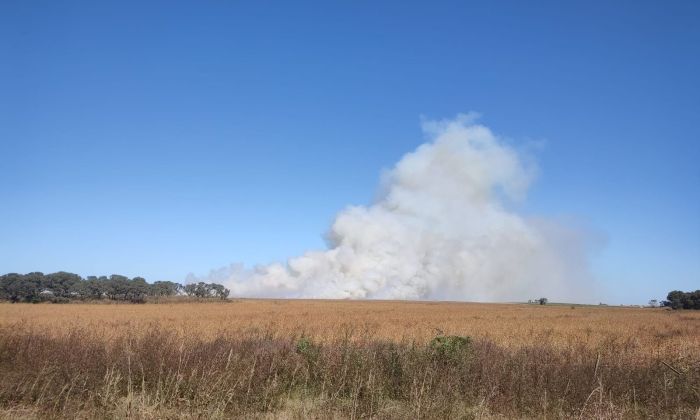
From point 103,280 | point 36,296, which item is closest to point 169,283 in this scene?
point 103,280

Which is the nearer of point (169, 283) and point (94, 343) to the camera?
point (94, 343)

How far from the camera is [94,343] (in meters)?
11.4

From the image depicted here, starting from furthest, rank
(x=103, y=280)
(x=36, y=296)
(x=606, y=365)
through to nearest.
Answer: (x=103, y=280)
(x=36, y=296)
(x=606, y=365)

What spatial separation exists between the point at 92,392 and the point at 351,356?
16.1 feet

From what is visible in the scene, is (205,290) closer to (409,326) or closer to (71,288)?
(71,288)

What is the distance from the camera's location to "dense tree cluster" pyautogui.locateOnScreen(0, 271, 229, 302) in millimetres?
111938

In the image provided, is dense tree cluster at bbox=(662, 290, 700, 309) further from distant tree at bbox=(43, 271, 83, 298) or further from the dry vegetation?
distant tree at bbox=(43, 271, 83, 298)

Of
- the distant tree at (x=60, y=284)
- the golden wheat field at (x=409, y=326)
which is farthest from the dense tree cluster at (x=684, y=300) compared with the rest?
the distant tree at (x=60, y=284)

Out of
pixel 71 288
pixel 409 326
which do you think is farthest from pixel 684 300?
pixel 71 288

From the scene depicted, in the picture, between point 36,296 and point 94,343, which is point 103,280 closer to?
point 36,296

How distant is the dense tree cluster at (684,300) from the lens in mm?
126000

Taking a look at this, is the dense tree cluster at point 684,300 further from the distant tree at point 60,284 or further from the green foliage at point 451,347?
the distant tree at point 60,284

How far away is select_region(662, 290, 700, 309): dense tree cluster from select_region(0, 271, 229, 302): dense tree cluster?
144472 mm

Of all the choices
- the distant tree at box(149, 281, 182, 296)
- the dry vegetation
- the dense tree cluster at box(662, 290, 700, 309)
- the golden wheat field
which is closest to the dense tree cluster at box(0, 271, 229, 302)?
the distant tree at box(149, 281, 182, 296)
